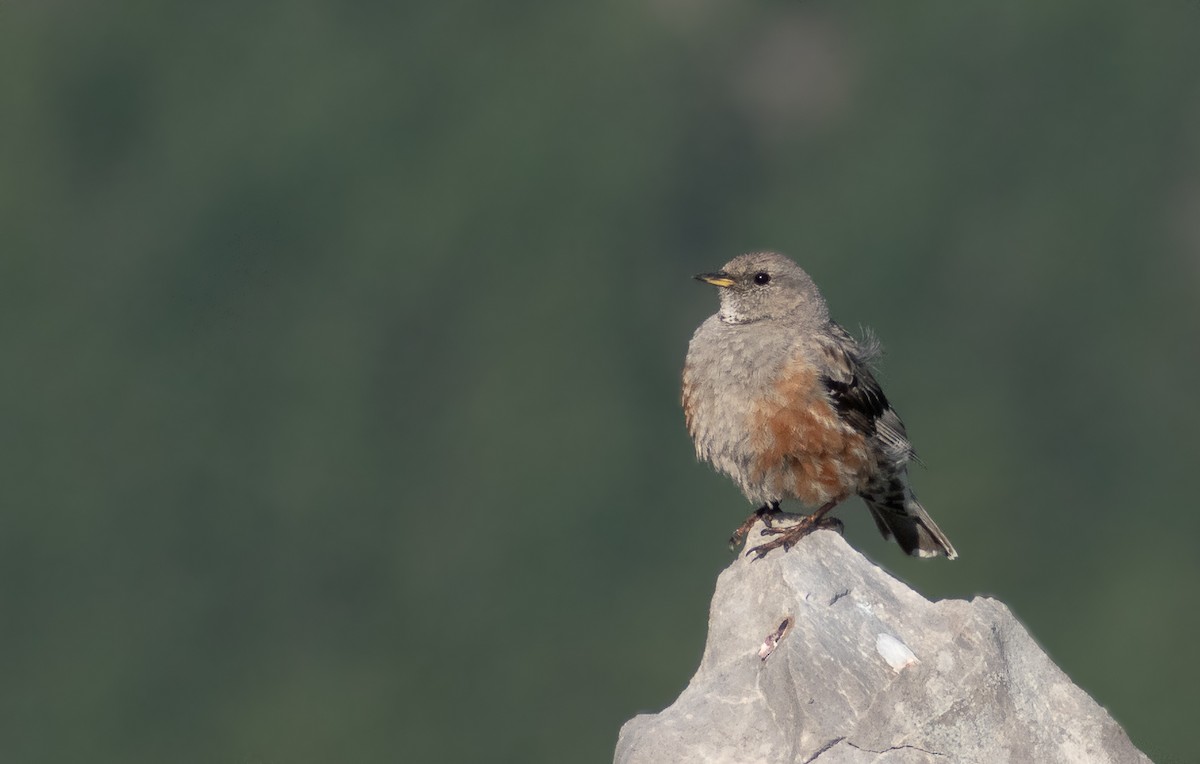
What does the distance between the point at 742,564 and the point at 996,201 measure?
10008cm

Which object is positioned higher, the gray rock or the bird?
the bird

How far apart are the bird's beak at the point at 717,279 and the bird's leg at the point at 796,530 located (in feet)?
5.88

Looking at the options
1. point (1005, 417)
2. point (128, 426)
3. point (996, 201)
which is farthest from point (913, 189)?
point (128, 426)

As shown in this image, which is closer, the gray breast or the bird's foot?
the bird's foot

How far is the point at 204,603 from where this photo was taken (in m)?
89.7

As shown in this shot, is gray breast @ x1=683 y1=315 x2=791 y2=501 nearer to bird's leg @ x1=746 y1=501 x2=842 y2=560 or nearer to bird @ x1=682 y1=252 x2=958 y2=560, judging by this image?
bird @ x1=682 y1=252 x2=958 y2=560

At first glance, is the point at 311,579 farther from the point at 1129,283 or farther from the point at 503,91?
the point at 1129,283

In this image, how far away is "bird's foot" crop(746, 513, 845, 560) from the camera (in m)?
13.5

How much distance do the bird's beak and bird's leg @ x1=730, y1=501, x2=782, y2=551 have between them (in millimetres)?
1583

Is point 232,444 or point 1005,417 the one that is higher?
point 1005,417

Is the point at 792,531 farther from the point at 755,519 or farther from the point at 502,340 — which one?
the point at 502,340

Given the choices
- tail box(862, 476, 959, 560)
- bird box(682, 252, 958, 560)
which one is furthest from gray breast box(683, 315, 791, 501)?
tail box(862, 476, 959, 560)

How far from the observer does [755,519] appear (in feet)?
48.6

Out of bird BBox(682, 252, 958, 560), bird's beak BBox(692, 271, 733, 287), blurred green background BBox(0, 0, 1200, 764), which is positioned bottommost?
blurred green background BBox(0, 0, 1200, 764)
